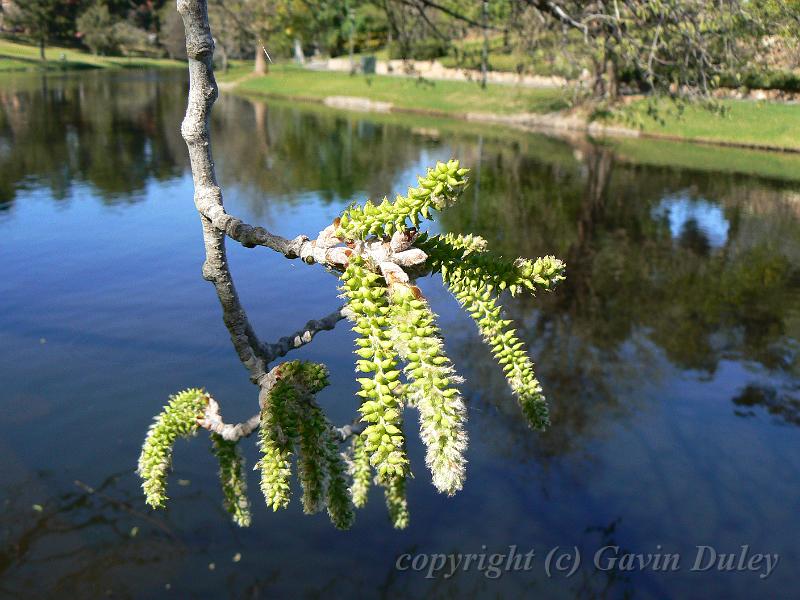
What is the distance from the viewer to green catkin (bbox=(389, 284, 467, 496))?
4.70ft

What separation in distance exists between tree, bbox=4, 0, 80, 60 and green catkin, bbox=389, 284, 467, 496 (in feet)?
14.1

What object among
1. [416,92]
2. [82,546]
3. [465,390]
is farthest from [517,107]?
[82,546]

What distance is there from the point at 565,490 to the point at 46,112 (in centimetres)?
4173

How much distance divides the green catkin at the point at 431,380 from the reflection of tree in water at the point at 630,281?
357 inches

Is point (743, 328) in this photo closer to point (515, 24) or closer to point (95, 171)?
point (515, 24)

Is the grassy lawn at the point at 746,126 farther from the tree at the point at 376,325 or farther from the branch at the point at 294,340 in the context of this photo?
the tree at the point at 376,325

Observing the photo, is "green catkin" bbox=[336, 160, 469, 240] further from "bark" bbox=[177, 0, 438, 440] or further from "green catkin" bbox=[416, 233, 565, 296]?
"green catkin" bbox=[416, 233, 565, 296]

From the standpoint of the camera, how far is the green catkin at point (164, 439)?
9.79 ft

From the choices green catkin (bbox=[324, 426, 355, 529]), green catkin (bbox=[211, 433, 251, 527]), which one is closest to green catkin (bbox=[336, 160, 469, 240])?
green catkin (bbox=[324, 426, 355, 529])

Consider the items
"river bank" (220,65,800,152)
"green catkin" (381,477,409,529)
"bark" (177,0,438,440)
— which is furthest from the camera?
"river bank" (220,65,800,152)

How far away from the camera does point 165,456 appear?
3.04 metres

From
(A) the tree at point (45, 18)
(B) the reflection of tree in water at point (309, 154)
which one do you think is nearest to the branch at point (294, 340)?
(A) the tree at point (45, 18)

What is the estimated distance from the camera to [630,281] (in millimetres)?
17078

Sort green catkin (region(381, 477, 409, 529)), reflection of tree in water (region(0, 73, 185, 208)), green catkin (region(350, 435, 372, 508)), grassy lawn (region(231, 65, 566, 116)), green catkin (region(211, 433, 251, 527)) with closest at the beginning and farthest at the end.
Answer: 1. green catkin (region(211, 433, 251, 527))
2. green catkin (region(350, 435, 372, 508))
3. green catkin (region(381, 477, 409, 529))
4. reflection of tree in water (region(0, 73, 185, 208))
5. grassy lawn (region(231, 65, 566, 116))
